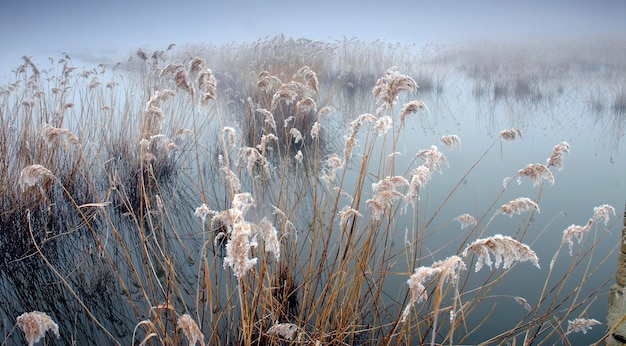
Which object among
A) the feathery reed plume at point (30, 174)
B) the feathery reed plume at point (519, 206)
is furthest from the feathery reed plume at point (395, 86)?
the feathery reed plume at point (30, 174)

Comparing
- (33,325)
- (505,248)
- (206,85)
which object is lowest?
(33,325)

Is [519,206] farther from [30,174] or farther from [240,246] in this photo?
[30,174]

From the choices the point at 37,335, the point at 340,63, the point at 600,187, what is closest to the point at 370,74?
the point at 340,63

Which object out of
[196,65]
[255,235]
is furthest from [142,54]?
[255,235]

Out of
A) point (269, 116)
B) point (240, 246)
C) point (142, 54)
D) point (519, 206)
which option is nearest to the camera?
point (240, 246)

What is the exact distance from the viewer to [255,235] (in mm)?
951

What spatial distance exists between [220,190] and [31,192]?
0.98 meters

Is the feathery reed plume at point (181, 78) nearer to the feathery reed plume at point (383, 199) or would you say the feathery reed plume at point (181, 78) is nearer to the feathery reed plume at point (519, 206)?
the feathery reed plume at point (383, 199)

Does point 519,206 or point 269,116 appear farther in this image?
point 269,116

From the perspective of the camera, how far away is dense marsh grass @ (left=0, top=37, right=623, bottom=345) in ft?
3.69

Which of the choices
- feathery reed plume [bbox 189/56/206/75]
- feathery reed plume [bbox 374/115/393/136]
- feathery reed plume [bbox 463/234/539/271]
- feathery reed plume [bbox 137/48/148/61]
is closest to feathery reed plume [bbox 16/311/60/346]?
feathery reed plume [bbox 463/234/539/271]

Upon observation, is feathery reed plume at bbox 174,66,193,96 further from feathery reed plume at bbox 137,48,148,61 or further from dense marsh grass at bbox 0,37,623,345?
feathery reed plume at bbox 137,48,148,61

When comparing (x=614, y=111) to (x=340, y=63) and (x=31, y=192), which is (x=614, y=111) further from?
(x=31, y=192)

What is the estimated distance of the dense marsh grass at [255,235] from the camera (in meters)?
1.13
